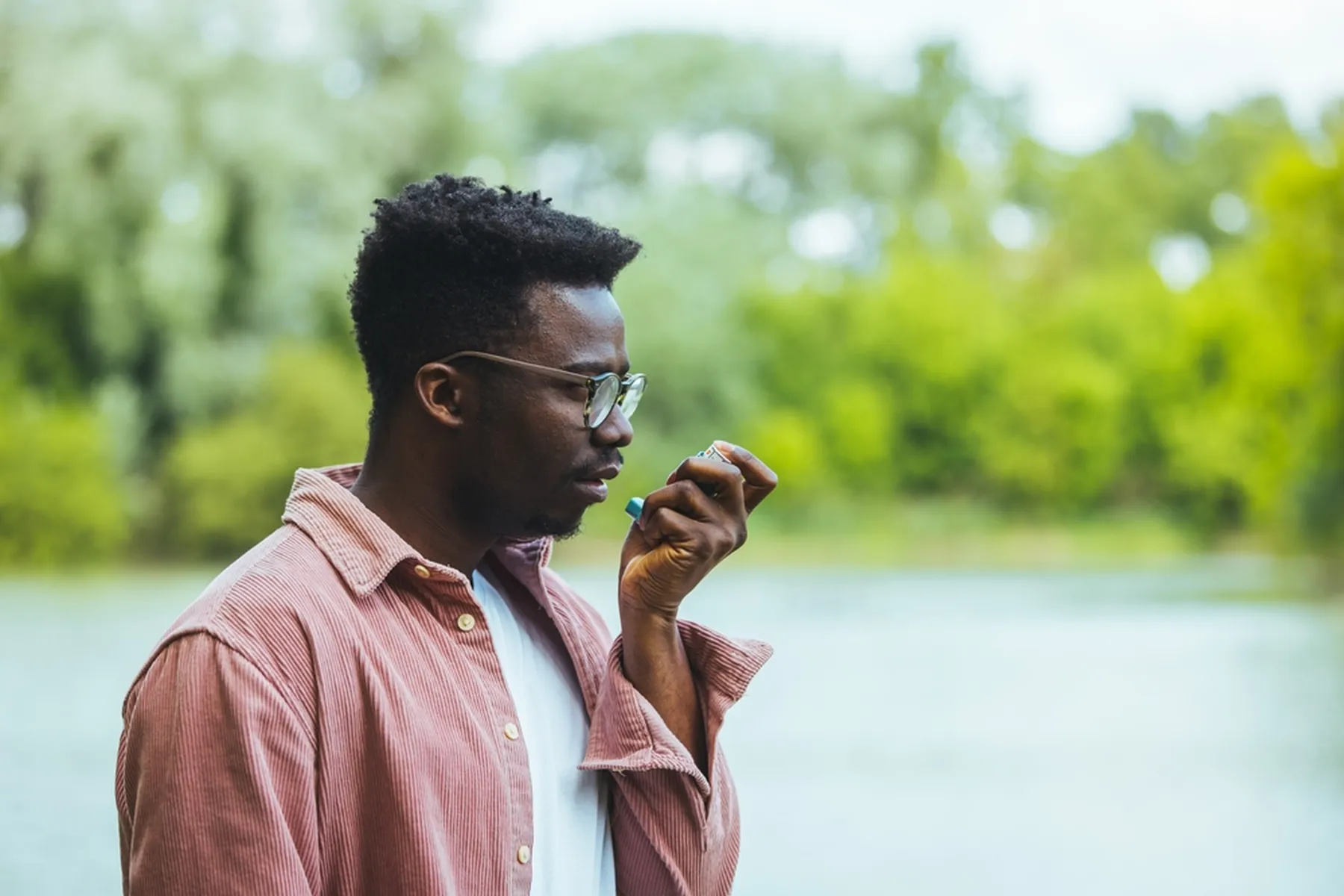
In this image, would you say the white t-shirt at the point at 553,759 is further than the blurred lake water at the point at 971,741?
No

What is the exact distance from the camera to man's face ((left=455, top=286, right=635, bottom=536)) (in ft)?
4.24

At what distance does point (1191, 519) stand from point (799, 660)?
7396 mm

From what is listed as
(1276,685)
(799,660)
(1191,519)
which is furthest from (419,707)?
(1191,519)

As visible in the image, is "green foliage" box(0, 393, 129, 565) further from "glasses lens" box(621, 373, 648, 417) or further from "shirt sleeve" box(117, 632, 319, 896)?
"shirt sleeve" box(117, 632, 319, 896)

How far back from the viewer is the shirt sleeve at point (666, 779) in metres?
1.30

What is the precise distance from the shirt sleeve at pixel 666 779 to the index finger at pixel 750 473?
120 millimetres

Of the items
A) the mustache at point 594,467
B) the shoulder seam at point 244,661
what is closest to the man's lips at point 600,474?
the mustache at point 594,467

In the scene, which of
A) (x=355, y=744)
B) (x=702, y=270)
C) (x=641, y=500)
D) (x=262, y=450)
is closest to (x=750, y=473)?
(x=641, y=500)

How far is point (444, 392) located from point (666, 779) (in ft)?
1.17

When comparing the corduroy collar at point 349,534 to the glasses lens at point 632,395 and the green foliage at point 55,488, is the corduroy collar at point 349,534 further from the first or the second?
the green foliage at point 55,488

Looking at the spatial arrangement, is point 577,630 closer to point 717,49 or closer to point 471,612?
point 471,612

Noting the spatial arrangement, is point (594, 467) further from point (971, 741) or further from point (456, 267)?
point (971, 741)

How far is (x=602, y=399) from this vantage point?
4.28 ft

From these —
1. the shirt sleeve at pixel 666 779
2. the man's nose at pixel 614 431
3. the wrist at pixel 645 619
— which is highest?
the man's nose at pixel 614 431
